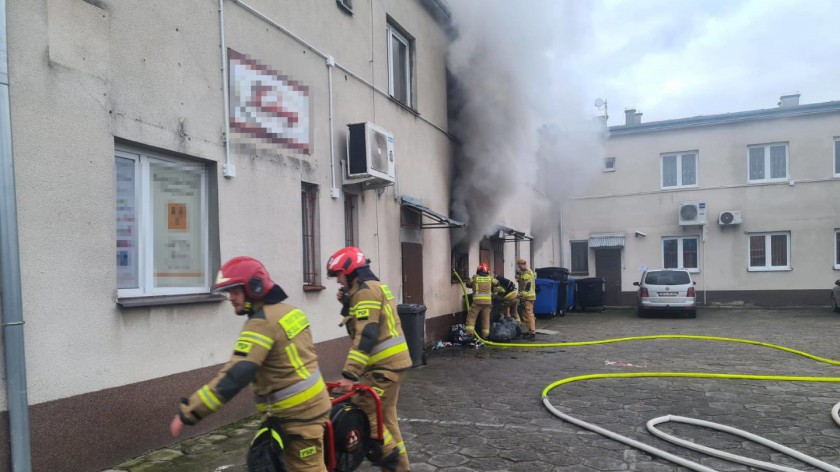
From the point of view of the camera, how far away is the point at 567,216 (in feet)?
78.6

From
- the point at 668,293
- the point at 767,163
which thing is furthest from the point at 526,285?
the point at 767,163

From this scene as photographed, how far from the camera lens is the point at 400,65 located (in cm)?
1095

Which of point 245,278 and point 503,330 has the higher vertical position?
point 245,278

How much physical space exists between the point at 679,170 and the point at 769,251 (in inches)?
170

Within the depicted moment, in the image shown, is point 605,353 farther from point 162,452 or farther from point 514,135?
point 162,452

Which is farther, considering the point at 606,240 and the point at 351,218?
the point at 606,240

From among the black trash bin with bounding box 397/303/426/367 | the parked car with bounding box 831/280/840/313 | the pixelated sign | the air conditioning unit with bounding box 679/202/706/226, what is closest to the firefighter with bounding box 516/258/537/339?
the black trash bin with bounding box 397/303/426/367

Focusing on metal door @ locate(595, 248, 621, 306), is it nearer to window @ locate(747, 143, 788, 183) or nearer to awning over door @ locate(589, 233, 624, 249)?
awning over door @ locate(589, 233, 624, 249)

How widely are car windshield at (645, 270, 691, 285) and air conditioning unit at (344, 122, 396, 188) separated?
12.2m

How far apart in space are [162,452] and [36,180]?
99.6 inches

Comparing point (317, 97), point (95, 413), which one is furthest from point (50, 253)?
point (317, 97)

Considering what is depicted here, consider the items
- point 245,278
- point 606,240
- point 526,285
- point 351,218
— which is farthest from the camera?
point 606,240

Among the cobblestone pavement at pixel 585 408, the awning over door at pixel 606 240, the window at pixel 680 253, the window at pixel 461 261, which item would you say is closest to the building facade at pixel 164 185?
the cobblestone pavement at pixel 585 408

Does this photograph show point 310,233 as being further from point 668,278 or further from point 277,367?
point 668,278
